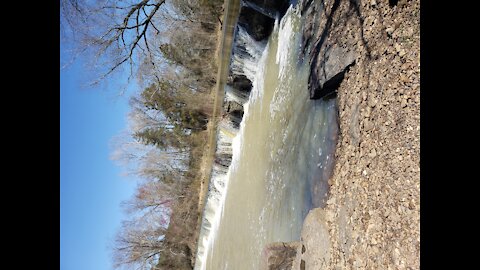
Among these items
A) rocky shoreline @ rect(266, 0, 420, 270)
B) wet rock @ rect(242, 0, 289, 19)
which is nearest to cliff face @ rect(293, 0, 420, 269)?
rocky shoreline @ rect(266, 0, 420, 270)

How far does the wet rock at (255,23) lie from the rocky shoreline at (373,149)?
261 centimetres

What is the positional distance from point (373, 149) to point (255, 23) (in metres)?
4.14

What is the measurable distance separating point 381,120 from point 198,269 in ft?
31.6

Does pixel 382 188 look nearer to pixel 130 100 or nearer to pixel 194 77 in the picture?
pixel 194 77

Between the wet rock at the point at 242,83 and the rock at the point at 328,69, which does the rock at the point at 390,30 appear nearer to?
the rock at the point at 328,69

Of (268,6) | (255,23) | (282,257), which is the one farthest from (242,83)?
(282,257)

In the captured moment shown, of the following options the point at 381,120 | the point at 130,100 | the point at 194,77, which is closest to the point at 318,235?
the point at 381,120

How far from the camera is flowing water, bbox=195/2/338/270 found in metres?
4.47

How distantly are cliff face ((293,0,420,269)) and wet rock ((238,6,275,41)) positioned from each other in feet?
8.39

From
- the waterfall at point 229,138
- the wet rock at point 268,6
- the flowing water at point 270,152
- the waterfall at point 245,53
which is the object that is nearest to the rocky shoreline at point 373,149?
the flowing water at point 270,152

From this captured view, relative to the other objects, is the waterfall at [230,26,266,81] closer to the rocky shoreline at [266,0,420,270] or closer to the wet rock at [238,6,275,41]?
the wet rock at [238,6,275,41]

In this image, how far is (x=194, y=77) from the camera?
28.5 feet
